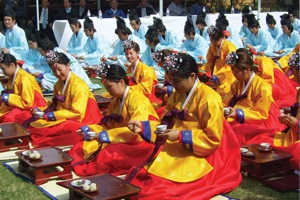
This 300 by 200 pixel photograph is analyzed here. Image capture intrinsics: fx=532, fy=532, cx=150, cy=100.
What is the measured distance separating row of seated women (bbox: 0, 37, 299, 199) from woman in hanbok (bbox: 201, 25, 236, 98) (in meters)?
1.91

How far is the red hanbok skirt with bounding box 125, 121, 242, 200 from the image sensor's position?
13.9ft

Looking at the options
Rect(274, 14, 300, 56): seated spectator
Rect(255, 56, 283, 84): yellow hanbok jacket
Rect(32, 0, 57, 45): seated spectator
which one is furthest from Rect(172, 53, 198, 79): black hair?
Rect(32, 0, 57, 45): seated spectator

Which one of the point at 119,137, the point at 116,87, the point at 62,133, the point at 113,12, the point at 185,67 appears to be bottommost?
the point at 62,133

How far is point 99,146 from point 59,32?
7979mm

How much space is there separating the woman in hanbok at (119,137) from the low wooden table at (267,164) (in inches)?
37.6

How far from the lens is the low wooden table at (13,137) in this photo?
582 centimetres

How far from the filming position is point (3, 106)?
702cm

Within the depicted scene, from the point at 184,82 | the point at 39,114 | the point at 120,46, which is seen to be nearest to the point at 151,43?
the point at 120,46

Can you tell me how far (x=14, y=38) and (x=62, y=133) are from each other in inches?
211

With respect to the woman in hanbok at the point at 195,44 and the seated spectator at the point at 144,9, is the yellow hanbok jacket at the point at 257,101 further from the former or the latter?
the seated spectator at the point at 144,9

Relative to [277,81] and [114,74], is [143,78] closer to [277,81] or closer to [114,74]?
[277,81]

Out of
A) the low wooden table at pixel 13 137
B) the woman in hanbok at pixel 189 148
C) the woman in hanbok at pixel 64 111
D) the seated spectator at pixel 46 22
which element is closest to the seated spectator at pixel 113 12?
the seated spectator at pixel 46 22

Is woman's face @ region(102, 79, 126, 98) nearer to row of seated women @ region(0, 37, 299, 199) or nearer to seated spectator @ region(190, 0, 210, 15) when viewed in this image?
row of seated women @ region(0, 37, 299, 199)

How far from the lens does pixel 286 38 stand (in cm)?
1201
